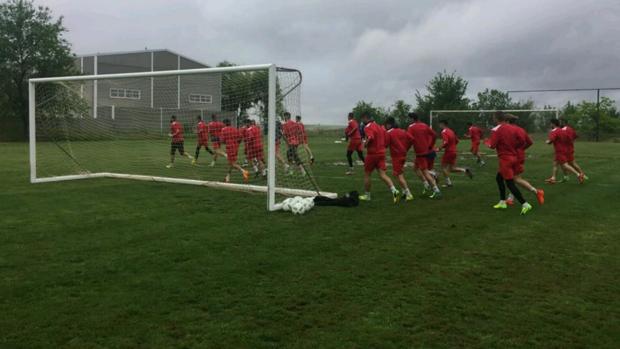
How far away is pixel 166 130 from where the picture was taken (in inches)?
691

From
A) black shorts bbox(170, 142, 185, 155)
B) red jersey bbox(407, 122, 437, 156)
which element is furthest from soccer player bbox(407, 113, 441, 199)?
black shorts bbox(170, 142, 185, 155)

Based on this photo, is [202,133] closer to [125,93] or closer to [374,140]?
[125,93]

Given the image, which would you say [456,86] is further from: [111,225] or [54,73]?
[111,225]

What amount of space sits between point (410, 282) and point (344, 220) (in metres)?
3.50

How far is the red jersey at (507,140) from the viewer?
389 inches

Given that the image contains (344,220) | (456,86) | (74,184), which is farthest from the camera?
(456,86)

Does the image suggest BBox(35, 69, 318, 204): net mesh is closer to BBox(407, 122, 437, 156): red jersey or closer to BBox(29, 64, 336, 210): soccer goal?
BBox(29, 64, 336, 210): soccer goal

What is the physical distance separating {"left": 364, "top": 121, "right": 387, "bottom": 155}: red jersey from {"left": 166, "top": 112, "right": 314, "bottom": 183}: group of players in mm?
1758

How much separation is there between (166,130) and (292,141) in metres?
5.58

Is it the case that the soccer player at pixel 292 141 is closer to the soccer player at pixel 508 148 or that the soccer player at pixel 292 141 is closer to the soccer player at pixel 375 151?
the soccer player at pixel 375 151

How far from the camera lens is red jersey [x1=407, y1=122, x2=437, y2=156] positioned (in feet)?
39.5

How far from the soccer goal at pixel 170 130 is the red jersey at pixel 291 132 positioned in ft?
0.16

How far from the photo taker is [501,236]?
26.0 feet

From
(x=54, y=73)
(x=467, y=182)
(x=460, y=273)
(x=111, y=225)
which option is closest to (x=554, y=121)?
(x=467, y=182)
